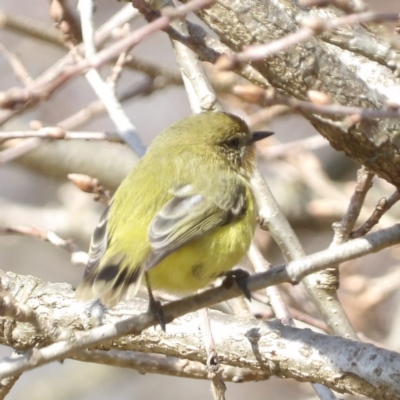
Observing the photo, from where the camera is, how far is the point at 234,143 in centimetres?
381

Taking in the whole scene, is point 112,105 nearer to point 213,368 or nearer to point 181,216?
point 181,216

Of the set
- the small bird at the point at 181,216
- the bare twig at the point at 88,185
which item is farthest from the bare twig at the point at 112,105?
the bare twig at the point at 88,185

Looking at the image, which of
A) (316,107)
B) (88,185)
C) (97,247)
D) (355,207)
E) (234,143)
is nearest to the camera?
(316,107)

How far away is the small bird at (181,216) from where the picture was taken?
9.53 feet

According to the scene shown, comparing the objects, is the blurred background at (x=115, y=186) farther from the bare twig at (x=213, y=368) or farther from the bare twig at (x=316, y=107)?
the bare twig at (x=316, y=107)

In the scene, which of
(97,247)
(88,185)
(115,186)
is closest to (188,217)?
(97,247)

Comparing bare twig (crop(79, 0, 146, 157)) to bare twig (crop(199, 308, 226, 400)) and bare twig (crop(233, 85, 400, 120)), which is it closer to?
bare twig (crop(199, 308, 226, 400))

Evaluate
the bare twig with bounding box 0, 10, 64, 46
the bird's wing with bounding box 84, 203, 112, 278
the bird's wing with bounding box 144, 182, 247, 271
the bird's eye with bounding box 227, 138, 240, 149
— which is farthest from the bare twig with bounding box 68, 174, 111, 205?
the bare twig with bounding box 0, 10, 64, 46

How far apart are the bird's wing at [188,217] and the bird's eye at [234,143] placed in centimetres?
33

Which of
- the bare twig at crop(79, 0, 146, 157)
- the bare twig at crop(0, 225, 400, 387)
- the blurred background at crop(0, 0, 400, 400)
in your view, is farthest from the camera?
the blurred background at crop(0, 0, 400, 400)

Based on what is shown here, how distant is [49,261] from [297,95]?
20.0ft

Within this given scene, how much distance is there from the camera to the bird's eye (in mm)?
3795

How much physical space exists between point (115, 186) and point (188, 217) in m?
2.94

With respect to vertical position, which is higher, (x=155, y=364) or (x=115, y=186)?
(x=155, y=364)
